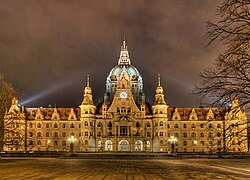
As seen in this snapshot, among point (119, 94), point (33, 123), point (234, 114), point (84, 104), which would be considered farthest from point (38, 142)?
point (234, 114)

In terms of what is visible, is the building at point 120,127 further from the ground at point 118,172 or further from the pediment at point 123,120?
the ground at point 118,172

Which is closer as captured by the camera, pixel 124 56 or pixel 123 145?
pixel 123 145

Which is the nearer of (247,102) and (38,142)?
(247,102)

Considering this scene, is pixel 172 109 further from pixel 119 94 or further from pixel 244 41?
pixel 244 41

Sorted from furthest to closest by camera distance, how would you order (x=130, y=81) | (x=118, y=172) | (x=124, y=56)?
(x=124, y=56) < (x=130, y=81) < (x=118, y=172)

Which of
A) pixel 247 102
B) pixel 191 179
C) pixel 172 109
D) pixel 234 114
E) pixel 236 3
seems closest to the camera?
pixel 236 3

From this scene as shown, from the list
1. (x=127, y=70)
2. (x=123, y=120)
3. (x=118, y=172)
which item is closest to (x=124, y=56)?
(x=127, y=70)

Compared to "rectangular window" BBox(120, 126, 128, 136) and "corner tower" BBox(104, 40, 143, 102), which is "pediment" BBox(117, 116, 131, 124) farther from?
"corner tower" BBox(104, 40, 143, 102)

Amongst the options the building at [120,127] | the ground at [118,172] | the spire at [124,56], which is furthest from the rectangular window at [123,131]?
the ground at [118,172]

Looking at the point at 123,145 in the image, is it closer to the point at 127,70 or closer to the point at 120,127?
the point at 120,127

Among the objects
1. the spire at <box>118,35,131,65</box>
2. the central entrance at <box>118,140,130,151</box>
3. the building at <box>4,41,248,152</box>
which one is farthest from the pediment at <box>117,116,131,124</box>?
the spire at <box>118,35,131,65</box>

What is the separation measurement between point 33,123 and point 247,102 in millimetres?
109328

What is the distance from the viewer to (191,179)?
30.0m

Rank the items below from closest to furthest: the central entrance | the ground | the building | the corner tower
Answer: the ground
the central entrance
the building
the corner tower
